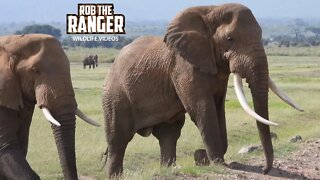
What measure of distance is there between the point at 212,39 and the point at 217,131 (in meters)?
1.59

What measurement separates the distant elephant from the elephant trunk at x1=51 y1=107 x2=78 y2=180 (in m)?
3.16

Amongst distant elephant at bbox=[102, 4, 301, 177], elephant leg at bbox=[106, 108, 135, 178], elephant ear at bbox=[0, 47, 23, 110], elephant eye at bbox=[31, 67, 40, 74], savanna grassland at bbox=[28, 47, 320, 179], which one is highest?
elephant eye at bbox=[31, 67, 40, 74]

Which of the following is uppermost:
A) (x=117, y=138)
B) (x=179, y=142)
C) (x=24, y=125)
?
(x=24, y=125)

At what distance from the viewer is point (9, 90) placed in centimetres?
1006

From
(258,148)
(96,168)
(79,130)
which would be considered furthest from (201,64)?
(79,130)

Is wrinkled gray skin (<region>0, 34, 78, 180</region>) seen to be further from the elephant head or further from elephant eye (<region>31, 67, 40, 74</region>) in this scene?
the elephant head

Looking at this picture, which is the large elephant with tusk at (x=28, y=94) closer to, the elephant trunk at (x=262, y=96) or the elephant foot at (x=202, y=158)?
the elephant trunk at (x=262, y=96)

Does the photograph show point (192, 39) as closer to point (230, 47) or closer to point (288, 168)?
point (230, 47)

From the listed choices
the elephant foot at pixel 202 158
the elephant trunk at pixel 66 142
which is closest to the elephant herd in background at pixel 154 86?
the elephant trunk at pixel 66 142

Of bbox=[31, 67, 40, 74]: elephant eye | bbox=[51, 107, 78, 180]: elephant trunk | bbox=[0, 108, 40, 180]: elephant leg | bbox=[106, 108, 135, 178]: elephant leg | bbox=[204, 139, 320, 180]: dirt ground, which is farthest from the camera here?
bbox=[106, 108, 135, 178]: elephant leg

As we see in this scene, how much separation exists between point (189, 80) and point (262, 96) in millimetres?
1529

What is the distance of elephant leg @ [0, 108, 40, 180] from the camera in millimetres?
9805

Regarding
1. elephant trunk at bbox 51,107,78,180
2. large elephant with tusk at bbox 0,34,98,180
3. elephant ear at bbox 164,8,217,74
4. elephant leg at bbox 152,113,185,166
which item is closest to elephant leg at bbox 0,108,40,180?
large elephant with tusk at bbox 0,34,98,180

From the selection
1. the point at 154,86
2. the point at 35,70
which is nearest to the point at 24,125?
the point at 35,70
